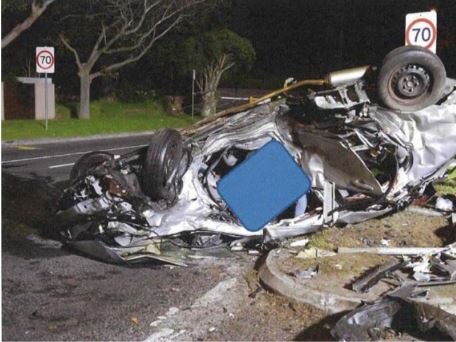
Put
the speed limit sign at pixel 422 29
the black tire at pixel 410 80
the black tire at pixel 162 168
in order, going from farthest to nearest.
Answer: the speed limit sign at pixel 422 29 → the black tire at pixel 410 80 → the black tire at pixel 162 168

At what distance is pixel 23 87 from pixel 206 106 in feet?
36.8

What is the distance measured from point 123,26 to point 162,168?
76.7ft

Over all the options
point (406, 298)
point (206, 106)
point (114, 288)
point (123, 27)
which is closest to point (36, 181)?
point (114, 288)

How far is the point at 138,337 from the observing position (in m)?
4.67

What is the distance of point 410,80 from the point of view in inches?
281

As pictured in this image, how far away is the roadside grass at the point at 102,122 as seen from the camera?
2414 cm

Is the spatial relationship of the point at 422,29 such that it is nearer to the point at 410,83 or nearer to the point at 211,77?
the point at 410,83

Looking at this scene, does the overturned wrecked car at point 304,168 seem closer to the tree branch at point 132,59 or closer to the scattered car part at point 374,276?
the scattered car part at point 374,276

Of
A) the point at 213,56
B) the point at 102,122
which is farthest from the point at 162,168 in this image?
the point at 213,56

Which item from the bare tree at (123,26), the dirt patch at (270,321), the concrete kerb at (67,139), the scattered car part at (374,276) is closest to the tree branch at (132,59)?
the bare tree at (123,26)

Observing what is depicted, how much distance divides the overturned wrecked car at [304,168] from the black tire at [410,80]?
1 cm

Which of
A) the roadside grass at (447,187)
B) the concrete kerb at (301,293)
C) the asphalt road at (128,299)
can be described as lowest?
the asphalt road at (128,299)

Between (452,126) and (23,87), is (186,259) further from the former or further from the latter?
(23,87)

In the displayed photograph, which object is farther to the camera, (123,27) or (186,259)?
(123,27)
